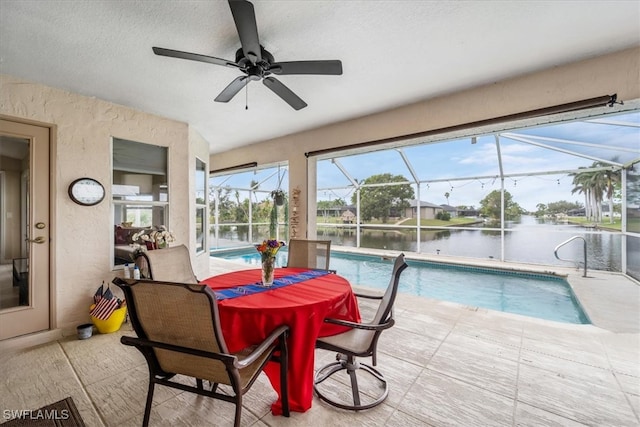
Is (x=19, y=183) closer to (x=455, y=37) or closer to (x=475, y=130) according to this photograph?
(x=455, y=37)

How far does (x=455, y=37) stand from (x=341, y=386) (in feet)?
9.17

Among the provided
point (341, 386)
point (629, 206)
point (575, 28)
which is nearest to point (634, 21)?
point (575, 28)

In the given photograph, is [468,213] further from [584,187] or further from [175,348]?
[175,348]

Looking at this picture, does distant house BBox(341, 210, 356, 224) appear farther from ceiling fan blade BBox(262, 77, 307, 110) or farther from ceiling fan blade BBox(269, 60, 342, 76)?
ceiling fan blade BBox(269, 60, 342, 76)

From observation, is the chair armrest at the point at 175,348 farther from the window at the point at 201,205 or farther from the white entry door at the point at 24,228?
the window at the point at 201,205

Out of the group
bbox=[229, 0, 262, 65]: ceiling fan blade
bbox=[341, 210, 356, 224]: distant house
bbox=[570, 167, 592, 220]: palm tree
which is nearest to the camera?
bbox=[229, 0, 262, 65]: ceiling fan blade

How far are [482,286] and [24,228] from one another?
6.74 metres

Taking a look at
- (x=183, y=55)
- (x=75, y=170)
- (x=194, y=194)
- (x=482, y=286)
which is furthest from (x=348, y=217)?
(x=183, y=55)

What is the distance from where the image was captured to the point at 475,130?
3135mm

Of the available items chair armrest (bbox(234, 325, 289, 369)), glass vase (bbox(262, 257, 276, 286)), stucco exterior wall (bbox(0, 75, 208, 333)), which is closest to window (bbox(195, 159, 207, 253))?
stucco exterior wall (bbox(0, 75, 208, 333))

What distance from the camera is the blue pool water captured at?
4078 mm

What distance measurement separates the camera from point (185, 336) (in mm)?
1278

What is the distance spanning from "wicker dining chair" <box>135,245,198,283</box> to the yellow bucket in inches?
35.0

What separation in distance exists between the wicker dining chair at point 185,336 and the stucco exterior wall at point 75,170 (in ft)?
7.33
